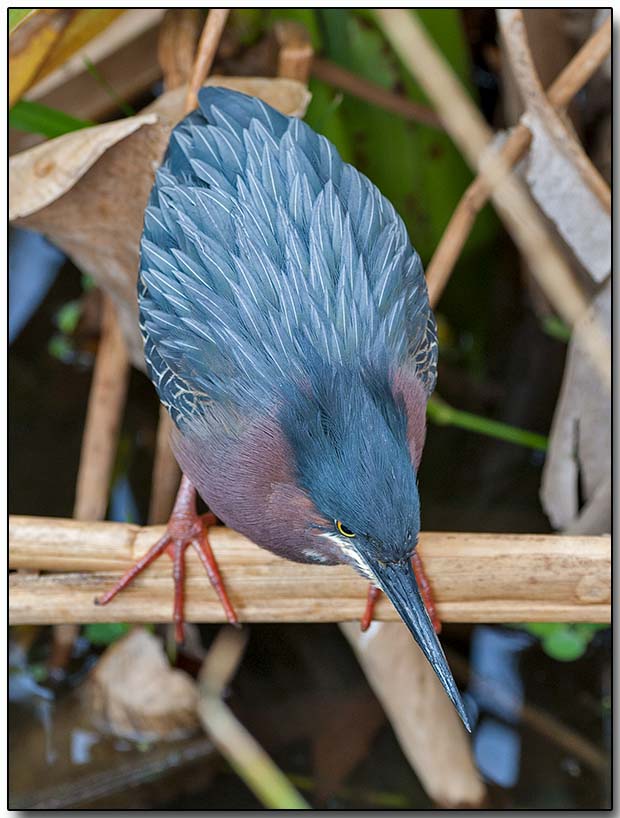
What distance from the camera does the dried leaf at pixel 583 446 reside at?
1997mm

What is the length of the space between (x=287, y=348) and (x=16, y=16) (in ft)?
2.58

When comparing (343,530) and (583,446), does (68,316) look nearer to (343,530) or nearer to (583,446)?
(583,446)

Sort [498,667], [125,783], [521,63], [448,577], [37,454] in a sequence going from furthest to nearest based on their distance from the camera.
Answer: [37,454] < [498,667] < [125,783] < [521,63] < [448,577]

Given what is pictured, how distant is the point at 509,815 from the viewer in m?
1.88

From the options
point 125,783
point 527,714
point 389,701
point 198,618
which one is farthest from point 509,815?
point 125,783

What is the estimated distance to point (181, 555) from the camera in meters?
1.71

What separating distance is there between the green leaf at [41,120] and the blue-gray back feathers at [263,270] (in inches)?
13.3

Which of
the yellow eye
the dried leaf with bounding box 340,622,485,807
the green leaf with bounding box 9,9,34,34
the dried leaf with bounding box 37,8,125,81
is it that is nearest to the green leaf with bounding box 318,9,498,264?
the dried leaf with bounding box 37,8,125,81

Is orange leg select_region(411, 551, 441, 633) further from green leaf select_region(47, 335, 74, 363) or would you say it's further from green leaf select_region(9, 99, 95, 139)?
green leaf select_region(47, 335, 74, 363)

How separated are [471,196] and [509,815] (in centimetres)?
126

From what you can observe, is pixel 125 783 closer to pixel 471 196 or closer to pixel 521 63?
pixel 471 196

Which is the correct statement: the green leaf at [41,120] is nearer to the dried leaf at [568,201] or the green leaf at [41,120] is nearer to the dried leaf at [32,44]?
the dried leaf at [32,44]

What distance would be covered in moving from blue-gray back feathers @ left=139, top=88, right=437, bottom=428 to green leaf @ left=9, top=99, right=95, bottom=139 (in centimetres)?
34

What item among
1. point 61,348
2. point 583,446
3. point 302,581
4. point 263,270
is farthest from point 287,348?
point 61,348
